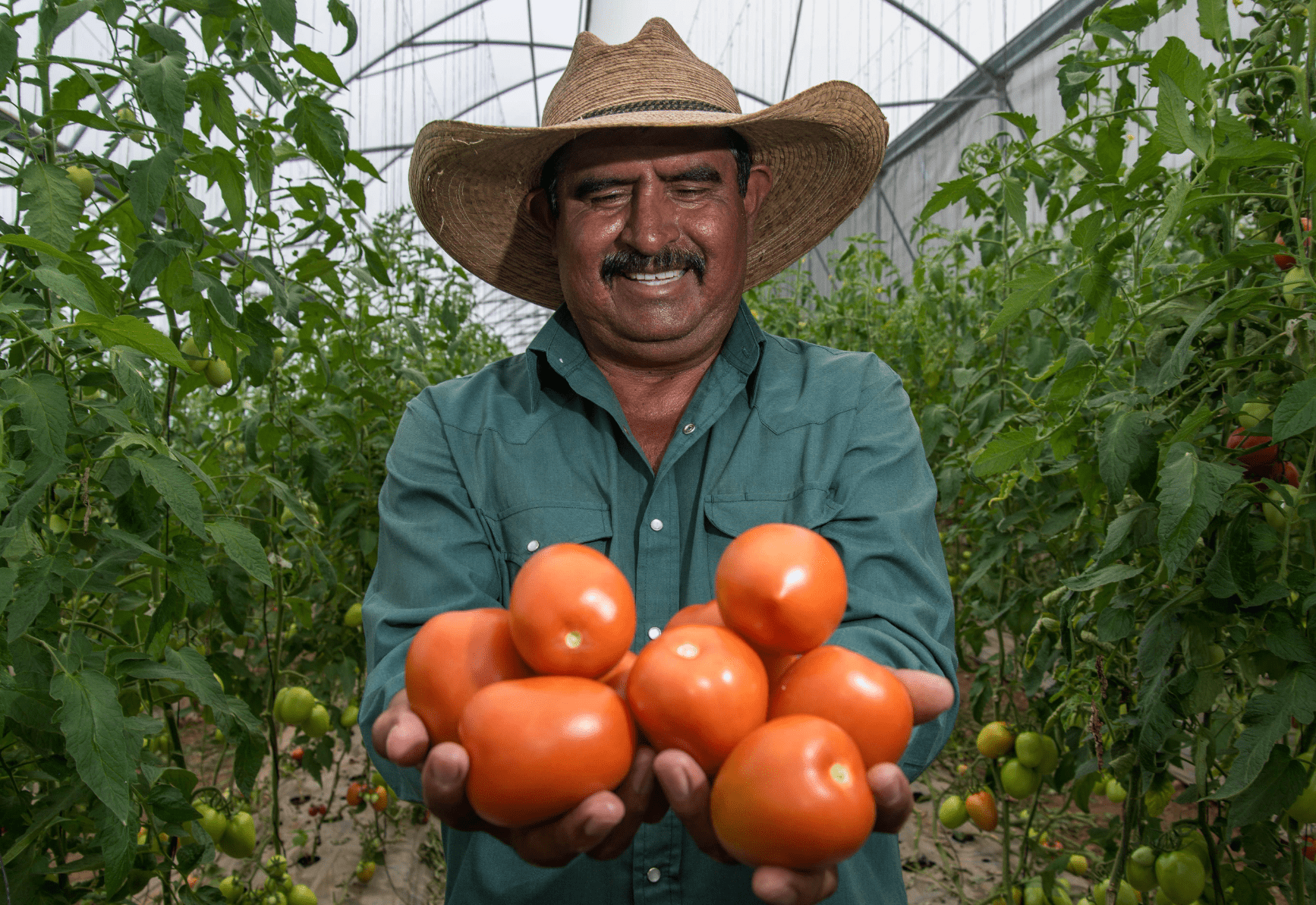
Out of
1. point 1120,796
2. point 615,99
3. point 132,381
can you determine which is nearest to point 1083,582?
point 1120,796

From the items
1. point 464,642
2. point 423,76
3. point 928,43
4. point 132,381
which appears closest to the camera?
point 464,642

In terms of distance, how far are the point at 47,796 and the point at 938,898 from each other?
8.45 feet

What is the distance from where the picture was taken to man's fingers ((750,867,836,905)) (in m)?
0.85

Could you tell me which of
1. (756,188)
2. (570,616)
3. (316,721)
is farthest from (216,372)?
(570,616)

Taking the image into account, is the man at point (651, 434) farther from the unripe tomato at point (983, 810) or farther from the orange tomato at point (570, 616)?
the unripe tomato at point (983, 810)

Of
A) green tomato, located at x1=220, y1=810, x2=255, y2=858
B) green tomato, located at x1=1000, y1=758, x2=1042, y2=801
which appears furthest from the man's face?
green tomato, located at x1=220, y1=810, x2=255, y2=858

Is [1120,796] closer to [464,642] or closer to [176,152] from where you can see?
[464,642]

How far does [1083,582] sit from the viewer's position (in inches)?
63.1

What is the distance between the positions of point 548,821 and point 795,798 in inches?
11.3

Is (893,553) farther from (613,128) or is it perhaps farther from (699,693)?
(613,128)

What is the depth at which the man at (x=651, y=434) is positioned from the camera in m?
1.42

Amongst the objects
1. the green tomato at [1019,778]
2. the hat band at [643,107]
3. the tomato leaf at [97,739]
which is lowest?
the green tomato at [1019,778]

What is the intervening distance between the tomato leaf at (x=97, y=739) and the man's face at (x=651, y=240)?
970 mm

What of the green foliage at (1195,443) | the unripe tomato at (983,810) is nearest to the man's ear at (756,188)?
the green foliage at (1195,443)
